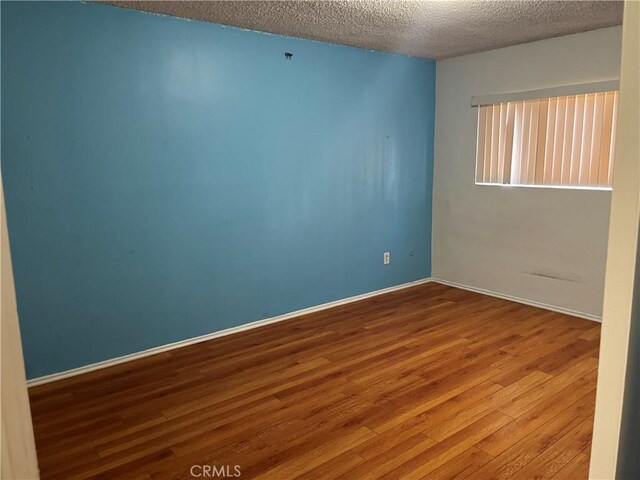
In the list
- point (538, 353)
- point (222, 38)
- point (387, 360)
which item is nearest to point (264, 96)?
point (222, 38)

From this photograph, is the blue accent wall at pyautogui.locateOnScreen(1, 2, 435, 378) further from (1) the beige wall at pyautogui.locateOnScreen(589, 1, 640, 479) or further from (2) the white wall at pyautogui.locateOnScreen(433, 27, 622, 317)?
(1) the beige wall at pyautogui.locateOnScreen(589, 1, 640, 479)

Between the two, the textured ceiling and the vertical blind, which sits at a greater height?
the textured ceiling

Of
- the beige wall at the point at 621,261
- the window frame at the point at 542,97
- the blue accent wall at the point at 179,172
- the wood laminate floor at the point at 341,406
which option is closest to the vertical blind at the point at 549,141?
the window frame at the point at 542,97

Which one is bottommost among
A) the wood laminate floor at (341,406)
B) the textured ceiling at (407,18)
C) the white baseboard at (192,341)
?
the wood laminate floor at (341,406)

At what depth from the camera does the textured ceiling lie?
9.82 ft

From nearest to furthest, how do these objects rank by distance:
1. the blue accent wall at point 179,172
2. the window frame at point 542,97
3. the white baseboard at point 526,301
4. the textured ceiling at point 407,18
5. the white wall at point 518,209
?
the blue accent wall at point 179,172
the textured ceiling at point 407,18
the window frame at point 542,97
the white wall at point 518,209
the white baseboard at point 526,301

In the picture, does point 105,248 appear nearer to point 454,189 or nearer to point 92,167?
point 92,167

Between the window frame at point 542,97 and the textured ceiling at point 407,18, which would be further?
the window frame at point 542,97

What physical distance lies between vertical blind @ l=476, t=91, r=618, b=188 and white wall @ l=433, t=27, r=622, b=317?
11 cm

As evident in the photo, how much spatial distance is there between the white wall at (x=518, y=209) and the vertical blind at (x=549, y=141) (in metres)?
0.11

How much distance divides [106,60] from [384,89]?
246 cm

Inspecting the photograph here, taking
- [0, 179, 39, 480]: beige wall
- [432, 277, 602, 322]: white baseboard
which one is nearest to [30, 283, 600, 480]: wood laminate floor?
[432, 277, 602, 322]: white baseboard

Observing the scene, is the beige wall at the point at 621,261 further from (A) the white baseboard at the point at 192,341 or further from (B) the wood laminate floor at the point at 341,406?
(A) the white baseboard at the point at 192,341

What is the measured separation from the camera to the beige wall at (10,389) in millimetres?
687
